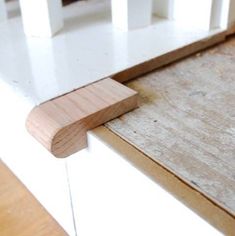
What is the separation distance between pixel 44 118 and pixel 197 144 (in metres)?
0.13

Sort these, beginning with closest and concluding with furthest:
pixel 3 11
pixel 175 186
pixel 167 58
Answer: pixel 175 186, pixel 167 58, pixel 3 11

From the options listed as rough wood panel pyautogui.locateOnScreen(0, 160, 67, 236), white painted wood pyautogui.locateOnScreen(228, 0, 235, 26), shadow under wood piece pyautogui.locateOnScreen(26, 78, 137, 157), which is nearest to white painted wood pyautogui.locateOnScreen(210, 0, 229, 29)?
white painted wood pyautogui.locateOnScreen(228, 0, 235, 26)

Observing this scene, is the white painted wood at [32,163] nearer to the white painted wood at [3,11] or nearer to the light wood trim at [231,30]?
the white painted wood at [3,11]

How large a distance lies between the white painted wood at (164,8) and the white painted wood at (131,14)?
0.03 m

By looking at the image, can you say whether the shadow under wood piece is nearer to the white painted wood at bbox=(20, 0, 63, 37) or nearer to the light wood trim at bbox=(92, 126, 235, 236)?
the light wood trim at bbox=(92, 126, 235, 236)

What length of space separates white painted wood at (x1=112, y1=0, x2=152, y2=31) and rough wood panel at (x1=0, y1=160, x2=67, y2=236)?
0.25 metres

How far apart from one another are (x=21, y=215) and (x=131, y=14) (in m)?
0.28

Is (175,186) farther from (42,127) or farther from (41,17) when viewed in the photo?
(41,17)

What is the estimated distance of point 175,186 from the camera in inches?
11.1

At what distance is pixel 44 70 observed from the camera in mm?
427

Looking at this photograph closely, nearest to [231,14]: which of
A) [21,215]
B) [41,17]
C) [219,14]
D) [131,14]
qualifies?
[219,14]

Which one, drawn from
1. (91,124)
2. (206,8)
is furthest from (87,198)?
(206,8)

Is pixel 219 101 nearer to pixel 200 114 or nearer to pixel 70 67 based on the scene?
pixel 200 114

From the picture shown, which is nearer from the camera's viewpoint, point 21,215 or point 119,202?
point 119,202
